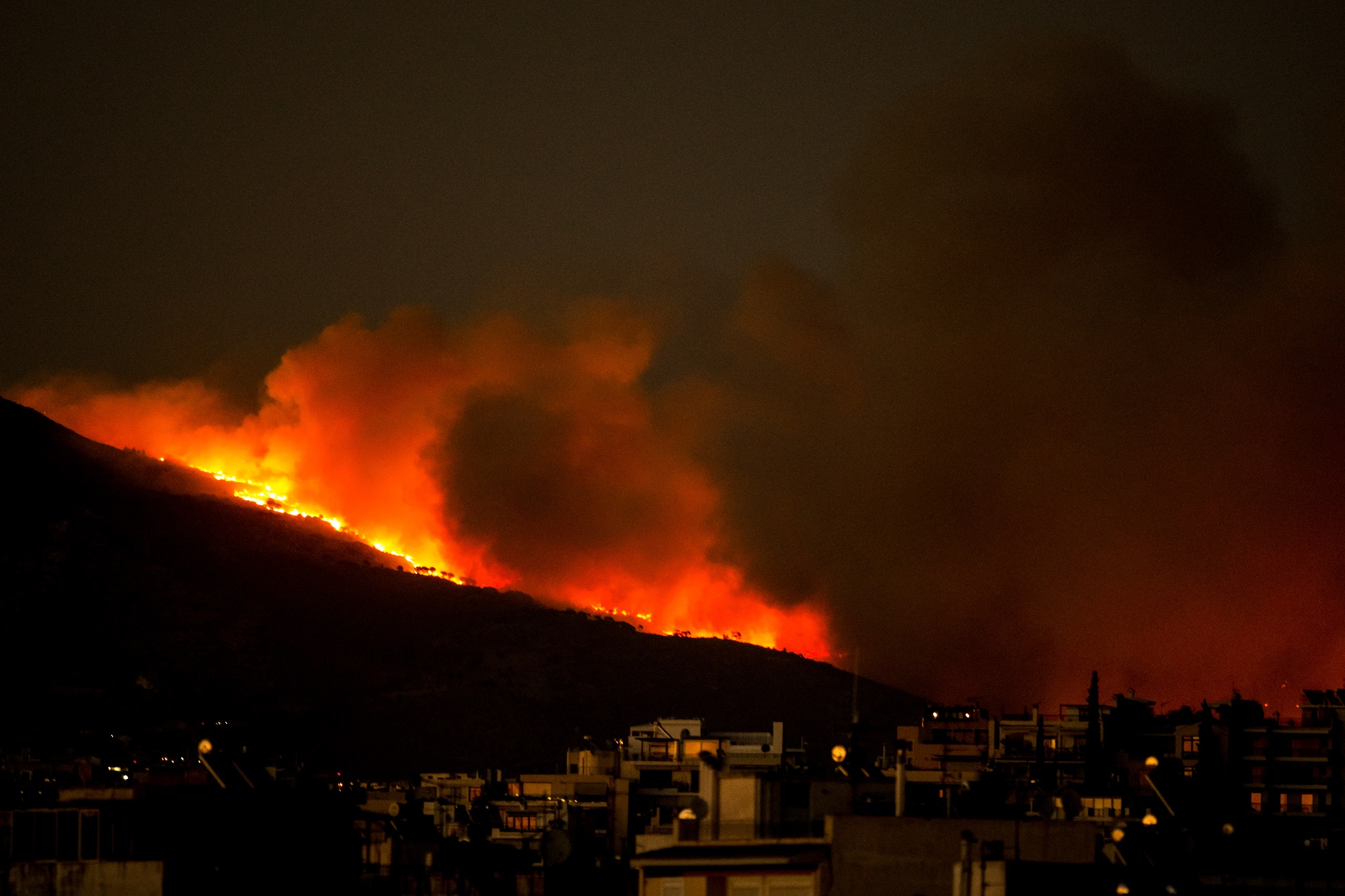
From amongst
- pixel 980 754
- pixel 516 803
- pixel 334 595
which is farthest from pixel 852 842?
pixel 334 595

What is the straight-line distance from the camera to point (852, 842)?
93.2ft

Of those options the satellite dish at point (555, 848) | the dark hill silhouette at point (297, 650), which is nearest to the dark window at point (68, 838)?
the satellite dish at point (555, 848)

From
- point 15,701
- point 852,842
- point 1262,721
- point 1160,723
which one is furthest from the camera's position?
point 15,701

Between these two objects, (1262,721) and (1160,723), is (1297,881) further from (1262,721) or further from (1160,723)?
(1160,723)

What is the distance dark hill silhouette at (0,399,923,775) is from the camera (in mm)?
126062

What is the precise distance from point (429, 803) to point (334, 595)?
293ft

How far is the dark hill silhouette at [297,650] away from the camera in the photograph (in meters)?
126

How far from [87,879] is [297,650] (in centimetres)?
11090

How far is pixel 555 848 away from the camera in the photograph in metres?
38.8

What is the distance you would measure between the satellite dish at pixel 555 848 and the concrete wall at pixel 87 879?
7.43 m

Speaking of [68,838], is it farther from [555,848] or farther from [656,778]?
[656,778]

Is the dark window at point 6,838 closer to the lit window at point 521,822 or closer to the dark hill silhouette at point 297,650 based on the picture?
the lit window at point 521,822

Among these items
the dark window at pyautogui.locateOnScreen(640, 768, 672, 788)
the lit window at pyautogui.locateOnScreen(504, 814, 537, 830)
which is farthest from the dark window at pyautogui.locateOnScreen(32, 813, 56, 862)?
the dark window at pyautogui.locateOnScreen(640, 768, 672, 788)

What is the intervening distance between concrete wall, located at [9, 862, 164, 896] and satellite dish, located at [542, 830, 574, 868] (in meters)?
7.43
